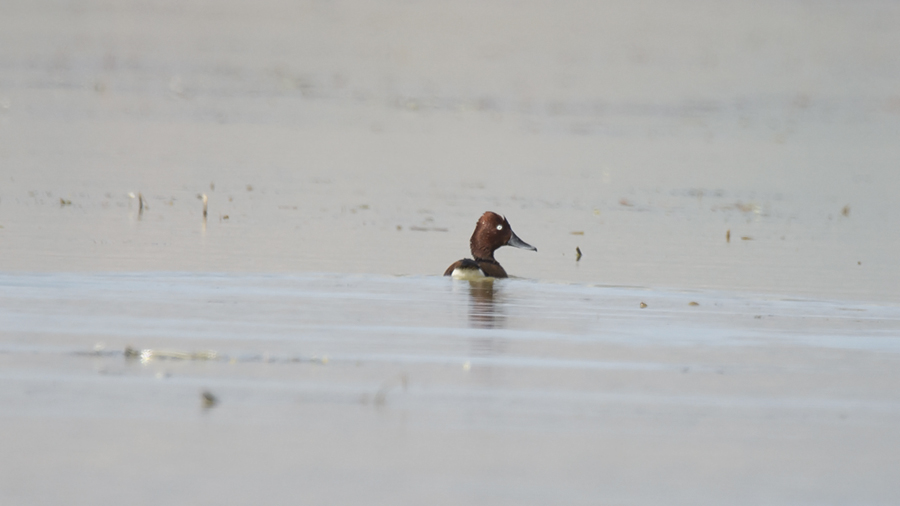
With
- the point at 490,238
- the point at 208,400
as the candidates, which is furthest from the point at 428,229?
the point at 208,400

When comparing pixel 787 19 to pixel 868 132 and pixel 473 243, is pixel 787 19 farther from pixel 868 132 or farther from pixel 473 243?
pixel 473 243

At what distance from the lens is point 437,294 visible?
36.8ft

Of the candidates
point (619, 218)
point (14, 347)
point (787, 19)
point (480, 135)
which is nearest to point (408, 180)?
point (619, 218)

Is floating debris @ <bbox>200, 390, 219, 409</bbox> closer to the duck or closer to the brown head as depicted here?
the duck

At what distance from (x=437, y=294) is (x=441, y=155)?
→ 11.6 metres

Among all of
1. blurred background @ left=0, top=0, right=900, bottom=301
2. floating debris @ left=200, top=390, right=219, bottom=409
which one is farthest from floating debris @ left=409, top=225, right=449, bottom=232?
floating debris @ left=200, top=390, right=219, bottom=409

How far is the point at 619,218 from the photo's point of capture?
1703 centimetres

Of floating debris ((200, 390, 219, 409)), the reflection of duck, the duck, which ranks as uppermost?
the duck

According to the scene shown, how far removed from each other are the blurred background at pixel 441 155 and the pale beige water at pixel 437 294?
97 mm

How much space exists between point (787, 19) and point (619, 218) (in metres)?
35.9

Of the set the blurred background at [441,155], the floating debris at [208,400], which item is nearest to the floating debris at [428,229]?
the blurred background at [441,155]

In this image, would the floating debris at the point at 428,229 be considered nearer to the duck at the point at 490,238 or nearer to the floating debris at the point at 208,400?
the duck at the point at 490,238

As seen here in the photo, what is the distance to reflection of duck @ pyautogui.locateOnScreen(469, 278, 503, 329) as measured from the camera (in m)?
9.65

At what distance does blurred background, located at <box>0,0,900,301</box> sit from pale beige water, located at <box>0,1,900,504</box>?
10cm
